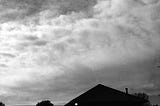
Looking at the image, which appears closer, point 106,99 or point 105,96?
point 106,99

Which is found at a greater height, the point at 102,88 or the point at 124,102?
the point at 102,88

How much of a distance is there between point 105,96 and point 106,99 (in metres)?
0.67

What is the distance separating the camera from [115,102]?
32.6m

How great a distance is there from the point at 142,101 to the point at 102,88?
20.2ft

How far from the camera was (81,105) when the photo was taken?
33.3 m

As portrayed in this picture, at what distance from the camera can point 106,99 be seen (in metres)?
32.8

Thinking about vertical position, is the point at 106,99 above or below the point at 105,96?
below

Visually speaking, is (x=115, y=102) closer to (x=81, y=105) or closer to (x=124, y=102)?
(x=124, y=102)

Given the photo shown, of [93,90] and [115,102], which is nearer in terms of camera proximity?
[115,102]

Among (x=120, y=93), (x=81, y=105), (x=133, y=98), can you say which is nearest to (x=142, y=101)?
(x=133, y=98)

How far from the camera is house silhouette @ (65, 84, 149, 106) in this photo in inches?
1276

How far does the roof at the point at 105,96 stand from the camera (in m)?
32.5

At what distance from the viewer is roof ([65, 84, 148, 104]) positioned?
32.5 metres

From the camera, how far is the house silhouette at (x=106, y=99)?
32406mm
